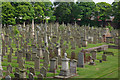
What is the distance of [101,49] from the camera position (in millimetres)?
21734

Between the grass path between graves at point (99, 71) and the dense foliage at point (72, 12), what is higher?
the dense foliage at point (72, 12)

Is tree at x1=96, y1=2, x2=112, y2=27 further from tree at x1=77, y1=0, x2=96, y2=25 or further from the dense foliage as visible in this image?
tree at x1=77, y1=0, x2=96, y2=25

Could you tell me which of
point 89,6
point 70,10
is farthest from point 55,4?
point 89,6

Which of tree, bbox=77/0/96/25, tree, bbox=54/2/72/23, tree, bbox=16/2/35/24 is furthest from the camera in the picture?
tree, bbox=54/2/72/23

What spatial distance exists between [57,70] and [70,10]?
38.0 meters

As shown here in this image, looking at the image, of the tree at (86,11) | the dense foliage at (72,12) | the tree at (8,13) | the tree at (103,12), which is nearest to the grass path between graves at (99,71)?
the tree at (8,13)

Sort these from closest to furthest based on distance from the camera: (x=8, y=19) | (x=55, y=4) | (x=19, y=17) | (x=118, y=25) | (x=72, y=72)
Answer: (x=72, y=72), (x=8, y=19), (x=19, y=17), (x=118, y=25), (x=55, y=4)

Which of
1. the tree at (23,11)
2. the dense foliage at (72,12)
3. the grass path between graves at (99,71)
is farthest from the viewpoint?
the dense foliage at (72,12)

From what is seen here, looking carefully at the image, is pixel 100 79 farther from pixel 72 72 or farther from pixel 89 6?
pixel 89 6

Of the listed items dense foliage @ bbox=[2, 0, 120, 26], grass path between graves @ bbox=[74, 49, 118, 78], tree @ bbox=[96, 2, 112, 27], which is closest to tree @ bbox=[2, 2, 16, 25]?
dense foliage @ bbox=[2, 0, 120, 26]

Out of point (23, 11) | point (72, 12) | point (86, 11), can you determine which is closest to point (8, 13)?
point (23, 11)

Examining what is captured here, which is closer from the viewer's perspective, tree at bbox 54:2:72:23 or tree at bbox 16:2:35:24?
tree at bbox 16:2:35:24

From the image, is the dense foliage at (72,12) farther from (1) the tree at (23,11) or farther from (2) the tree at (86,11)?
(1) the tree at (23,11)

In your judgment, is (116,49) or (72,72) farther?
(116,49)
